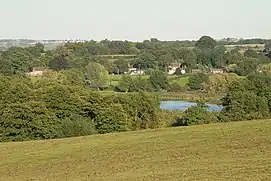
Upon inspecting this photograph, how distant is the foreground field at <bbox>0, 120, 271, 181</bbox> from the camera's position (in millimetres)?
17703

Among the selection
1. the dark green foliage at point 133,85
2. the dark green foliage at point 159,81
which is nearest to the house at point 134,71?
the dark green foliage at point 159,81

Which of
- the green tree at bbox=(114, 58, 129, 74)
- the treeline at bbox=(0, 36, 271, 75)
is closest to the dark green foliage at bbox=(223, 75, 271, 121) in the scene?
the treeline at bbox=(0, 36, 271, 75)

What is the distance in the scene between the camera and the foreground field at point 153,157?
1770 centimetres

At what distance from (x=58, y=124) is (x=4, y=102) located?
7.30 m

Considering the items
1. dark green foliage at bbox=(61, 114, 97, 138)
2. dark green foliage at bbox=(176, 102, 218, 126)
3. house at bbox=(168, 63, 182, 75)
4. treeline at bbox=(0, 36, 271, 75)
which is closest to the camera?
dark green foliage at bbox=(61, 114, 97, 138)

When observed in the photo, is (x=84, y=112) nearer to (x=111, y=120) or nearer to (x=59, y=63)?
(x=111, y=120)

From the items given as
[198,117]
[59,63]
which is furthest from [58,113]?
[59,63]

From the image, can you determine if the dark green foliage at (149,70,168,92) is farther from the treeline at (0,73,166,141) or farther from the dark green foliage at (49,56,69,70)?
the treeline at (0,73,166,141)

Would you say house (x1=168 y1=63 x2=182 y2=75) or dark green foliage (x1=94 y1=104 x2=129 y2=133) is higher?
dark green foliage (x1=94 y1=104 x2=129 y2=133)

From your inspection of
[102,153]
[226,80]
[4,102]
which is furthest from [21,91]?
[226,80]

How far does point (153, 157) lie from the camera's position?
21.7 meters

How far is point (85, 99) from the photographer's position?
157ft

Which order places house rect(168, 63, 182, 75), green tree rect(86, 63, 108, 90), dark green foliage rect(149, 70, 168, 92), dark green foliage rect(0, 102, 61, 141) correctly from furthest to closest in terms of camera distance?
Answer: house rect(168, 63, 182, 75) < green tree rect(86, 63, 108, 90) < dark green foliage rect(149, 70, 168, 92) < dark green foliage rect(0, 102, 61, 141)

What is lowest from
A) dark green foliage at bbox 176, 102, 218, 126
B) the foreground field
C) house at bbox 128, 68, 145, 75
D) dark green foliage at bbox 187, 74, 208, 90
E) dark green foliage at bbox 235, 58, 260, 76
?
house at bbox 128, 68, 145, 75
